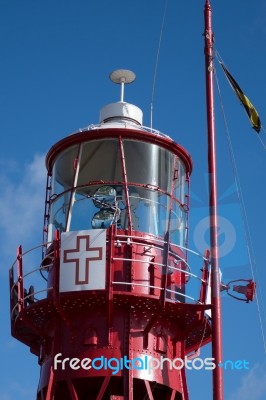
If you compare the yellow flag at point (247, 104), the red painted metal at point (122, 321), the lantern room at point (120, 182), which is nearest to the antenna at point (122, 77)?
the lantern room at point (120, 182)

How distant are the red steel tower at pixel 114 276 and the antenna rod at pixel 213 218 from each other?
131 centimetres

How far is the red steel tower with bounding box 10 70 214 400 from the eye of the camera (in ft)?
54.2

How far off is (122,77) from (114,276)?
5.07m

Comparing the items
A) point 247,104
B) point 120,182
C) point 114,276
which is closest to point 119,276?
point 114,276

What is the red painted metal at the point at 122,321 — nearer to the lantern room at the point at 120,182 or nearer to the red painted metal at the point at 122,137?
the lantern room at the point at 120,182

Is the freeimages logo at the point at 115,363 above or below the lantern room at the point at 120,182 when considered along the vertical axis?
below

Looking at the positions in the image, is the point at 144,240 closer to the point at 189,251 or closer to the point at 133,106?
the point at 189,251

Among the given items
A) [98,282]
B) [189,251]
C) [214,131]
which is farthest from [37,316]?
[214,131]

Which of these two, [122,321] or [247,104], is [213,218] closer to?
[122,321]

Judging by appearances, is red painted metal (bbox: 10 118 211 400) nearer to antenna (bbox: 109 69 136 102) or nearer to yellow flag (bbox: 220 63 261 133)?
yellow flag (bbox: 220 63 261 133)

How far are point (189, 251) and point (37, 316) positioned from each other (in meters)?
3.14

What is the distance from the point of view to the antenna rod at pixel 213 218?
46.5ft

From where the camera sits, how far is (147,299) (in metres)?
16.7

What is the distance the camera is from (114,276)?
1688 cm
